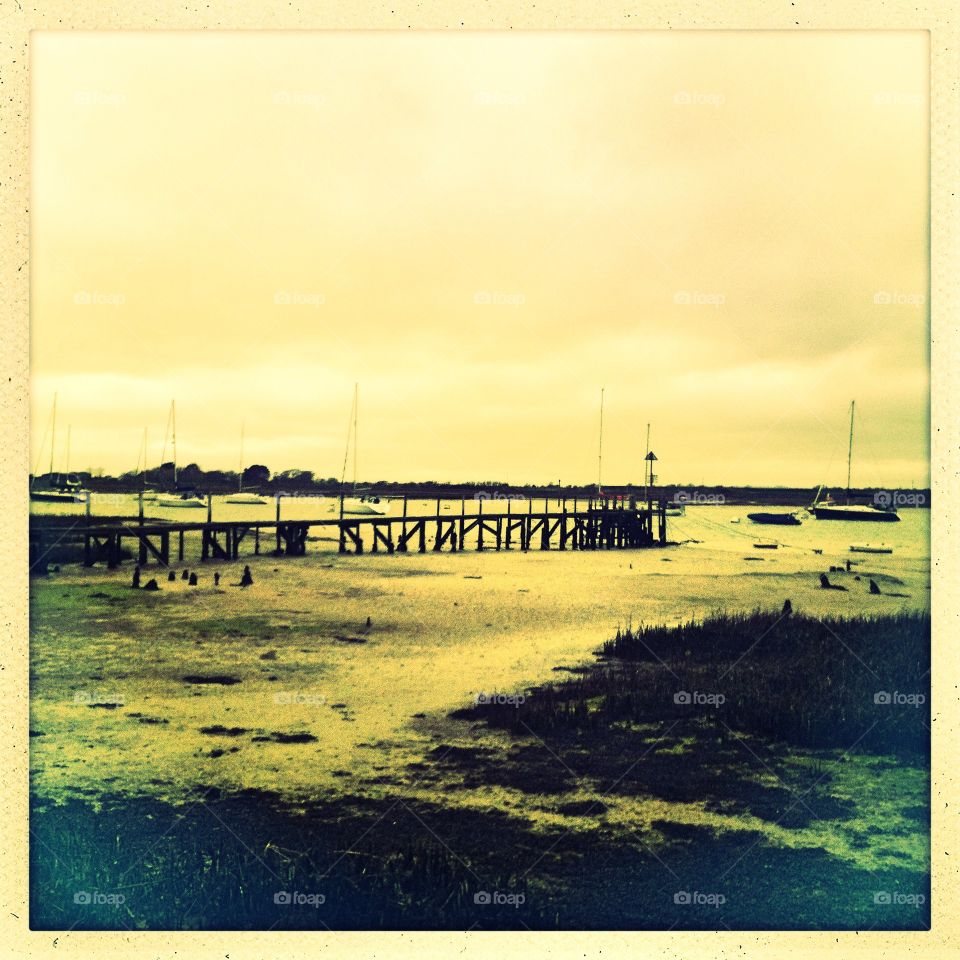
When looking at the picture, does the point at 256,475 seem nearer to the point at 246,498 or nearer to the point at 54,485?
the point at 54,485

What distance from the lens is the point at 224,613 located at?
11039 mm

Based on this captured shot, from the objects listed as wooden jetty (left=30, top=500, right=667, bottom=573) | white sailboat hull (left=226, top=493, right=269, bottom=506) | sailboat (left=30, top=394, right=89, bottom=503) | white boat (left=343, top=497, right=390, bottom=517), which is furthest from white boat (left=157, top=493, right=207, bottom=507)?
sailboat (left=30, top=394, right=89, bottom=503)

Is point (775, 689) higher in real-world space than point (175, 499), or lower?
lower

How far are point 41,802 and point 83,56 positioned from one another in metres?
5.27

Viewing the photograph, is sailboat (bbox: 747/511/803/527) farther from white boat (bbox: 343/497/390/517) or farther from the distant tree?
the distant tree

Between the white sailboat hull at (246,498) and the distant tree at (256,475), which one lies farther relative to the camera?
the white sailboat hull at (246,498)

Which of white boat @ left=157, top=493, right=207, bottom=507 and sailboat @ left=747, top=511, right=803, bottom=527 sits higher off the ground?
white boat @ left=157, top=493, right=207, bottom=507

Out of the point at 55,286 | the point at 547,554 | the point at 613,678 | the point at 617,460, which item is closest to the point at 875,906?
the point at 613,678

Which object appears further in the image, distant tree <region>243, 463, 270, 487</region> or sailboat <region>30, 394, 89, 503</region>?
distant tree <region>243, 463, 270, 487</region>

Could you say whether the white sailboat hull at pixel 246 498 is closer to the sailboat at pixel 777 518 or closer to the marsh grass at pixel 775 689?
the marsh grass at pixel 775 689

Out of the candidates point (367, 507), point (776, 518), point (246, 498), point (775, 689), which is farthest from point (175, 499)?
point (776, 518)

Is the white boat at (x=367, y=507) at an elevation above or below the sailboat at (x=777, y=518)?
above

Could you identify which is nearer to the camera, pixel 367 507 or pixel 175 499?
pixel 175 499

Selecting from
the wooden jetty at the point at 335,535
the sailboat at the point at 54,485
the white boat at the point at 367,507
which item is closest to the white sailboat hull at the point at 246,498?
the wooden jetty at the point at 335,535
